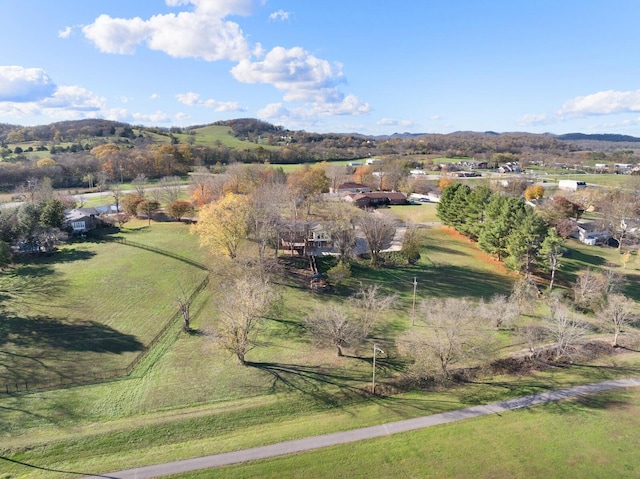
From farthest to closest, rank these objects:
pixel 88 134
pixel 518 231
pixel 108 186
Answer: pixel 88 134 < pixel 108 186 < pixel 518 231

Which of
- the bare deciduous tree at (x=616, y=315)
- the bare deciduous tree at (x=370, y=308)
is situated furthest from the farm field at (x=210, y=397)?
the bare deciduous tree at (x=616, y=315)

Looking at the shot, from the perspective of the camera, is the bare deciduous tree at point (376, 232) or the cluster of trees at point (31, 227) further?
the cluster of trees at point (31, 227)

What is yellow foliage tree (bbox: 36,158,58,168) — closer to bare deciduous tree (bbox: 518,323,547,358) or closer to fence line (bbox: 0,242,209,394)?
fence line (bbox: 0,242,209,394)

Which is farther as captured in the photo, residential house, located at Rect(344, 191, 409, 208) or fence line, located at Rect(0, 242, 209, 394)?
residential house, located at Rect(344, 191, 409, 208)

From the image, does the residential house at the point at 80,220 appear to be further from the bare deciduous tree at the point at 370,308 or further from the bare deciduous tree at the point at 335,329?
the bare deciduous tree at the point at 370,308

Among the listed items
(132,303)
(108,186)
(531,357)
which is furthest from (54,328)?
(108,186)

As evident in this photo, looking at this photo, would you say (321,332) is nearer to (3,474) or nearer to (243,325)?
(243,325)

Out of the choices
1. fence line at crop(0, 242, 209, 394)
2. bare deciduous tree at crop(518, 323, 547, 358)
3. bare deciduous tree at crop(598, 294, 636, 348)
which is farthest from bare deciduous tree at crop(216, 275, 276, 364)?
bare deciduous tree at crop(598, 294, 636, 348)
